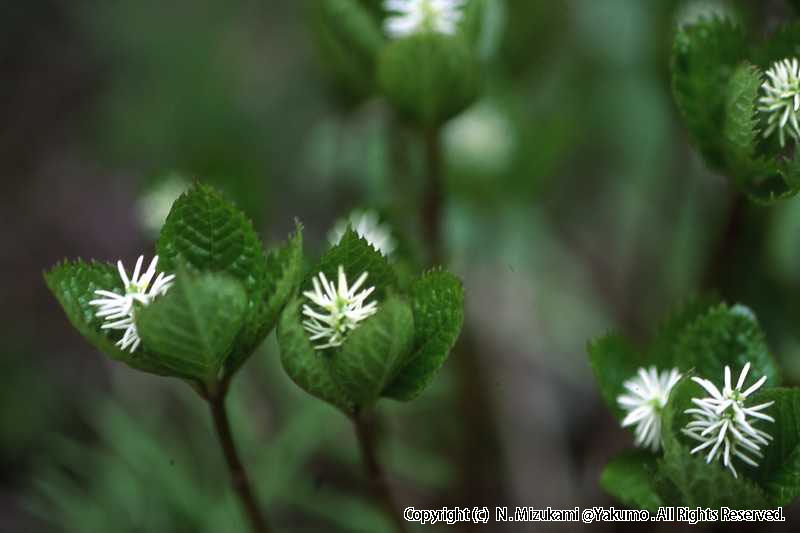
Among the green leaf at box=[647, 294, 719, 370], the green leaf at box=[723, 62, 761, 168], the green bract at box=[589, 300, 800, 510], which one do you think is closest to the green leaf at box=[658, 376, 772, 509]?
the green bract at box=[589, 300, 800, 510]

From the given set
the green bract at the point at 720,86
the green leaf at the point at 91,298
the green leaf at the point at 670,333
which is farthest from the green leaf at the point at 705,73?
the green leaf at the point at 91,298

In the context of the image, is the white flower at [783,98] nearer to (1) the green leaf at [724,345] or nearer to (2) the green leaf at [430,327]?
(1) the green leaf at [724,345]

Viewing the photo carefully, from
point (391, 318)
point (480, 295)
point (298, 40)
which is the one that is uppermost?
point (298, 40)

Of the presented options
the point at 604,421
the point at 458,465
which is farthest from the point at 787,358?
the point at 458,465

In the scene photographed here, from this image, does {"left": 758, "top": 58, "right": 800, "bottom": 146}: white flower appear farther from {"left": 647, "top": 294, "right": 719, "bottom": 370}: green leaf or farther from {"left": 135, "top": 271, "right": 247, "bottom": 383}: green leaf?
{"left": 135, "top": 271, "right": 247, "bottom": 383}: green leaf

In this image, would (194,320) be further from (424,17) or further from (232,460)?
(424,17)

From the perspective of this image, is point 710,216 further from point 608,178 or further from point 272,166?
point 272,166
